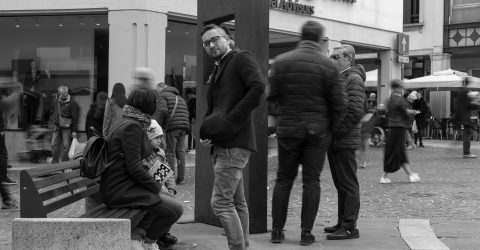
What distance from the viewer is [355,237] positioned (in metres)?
6.56

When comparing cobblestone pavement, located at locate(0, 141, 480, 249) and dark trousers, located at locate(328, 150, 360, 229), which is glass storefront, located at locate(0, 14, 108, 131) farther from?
dark trousers, located at locate(328, 150, 360, 229)

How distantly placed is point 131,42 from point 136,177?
34.6 feet

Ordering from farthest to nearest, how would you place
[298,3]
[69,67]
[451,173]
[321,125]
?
[298,3]
[69,67]
[451,173]
[321,125]

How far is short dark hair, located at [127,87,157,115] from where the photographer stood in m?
5.35

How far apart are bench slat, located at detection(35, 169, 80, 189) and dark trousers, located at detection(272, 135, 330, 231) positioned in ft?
5.69

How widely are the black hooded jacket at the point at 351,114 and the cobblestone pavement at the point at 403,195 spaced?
181cm

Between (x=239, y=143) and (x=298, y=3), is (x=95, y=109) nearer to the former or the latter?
(x=239, y=143)

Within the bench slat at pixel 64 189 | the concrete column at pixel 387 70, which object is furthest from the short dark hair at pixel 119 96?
the concrete column at pixel 387 70

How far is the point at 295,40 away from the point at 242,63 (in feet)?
51.1

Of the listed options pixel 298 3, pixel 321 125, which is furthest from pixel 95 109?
pixel 298 3

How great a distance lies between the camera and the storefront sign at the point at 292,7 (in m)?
18.2

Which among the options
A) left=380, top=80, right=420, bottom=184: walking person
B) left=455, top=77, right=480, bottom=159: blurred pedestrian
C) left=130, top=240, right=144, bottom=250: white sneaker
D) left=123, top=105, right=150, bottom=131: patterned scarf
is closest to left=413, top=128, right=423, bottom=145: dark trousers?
left=455, top=77, right=480, bottom=159: blurred pedestrian

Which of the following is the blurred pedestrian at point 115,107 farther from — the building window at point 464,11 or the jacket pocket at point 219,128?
the building window at point 464,11

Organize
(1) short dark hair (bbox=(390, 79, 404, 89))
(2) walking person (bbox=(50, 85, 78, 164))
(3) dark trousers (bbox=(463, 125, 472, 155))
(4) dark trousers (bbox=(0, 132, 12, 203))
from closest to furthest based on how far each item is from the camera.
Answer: (4) dark trousers (bbox=(0, 132, 12, 203)) < (1) short dark hair (bbox=(390, 79, 404, 89)) < (2) walking person (bbox=(50, 85, 78, 164)) < (3) dark trousers (bbox=(463, 125, 472, 155))
